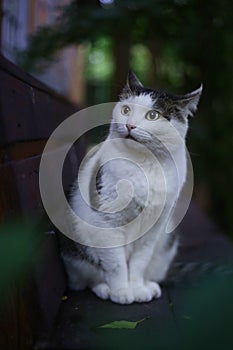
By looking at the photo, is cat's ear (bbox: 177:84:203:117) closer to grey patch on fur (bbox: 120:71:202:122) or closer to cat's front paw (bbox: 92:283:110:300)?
grey patch on fur (bbox: 120:71:202:122)

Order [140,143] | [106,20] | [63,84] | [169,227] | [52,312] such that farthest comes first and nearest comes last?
[63,84]
[106,20]
[169,227]
[140,143]
[52,312]

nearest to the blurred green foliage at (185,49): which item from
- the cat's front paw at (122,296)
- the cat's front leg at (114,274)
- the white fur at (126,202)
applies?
the white fur at (126,202)

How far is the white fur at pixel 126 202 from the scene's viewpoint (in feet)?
5.26

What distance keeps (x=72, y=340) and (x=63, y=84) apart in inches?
263

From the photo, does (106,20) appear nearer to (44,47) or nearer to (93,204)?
(44,47)

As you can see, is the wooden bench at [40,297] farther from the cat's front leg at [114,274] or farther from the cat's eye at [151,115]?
the cat's eye at [151,115]

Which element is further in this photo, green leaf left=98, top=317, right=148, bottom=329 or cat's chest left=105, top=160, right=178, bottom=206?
cat's chest left=105, top=160, right=178, bottom=206

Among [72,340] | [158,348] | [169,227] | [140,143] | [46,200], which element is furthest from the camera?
[169,227]

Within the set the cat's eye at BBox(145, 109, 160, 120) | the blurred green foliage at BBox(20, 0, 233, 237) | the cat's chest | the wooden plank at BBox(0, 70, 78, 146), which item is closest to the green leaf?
the cat's chest

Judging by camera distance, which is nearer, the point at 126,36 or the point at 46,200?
the point at 46,200

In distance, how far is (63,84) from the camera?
7.50m

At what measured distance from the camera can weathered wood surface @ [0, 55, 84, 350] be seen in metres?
1.08

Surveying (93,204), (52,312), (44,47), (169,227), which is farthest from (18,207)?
(44,47)

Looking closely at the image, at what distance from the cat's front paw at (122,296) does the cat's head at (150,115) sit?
1.77 feet
